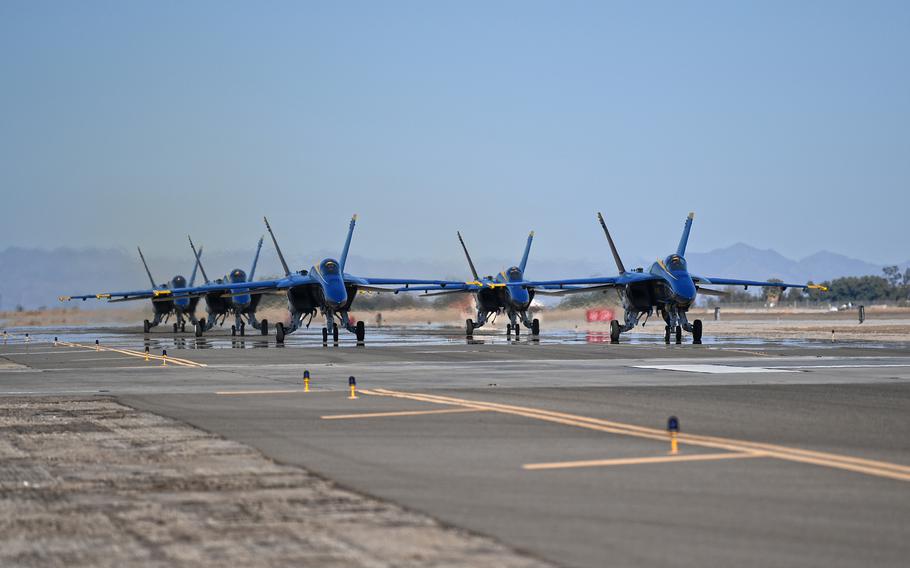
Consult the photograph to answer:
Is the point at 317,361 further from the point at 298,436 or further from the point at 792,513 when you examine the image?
the point at 792,513

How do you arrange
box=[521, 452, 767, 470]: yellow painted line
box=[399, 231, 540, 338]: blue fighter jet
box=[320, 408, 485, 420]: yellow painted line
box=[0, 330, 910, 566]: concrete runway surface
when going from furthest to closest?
box=[399, 231, 540, 338]: blue fighter jet → box=[320, 408, 485, 420]: yellow painted line → box=[521, 452, 767, 470]: yellow painted line → box=[0, 330, 910, 566]: concrete runway surface

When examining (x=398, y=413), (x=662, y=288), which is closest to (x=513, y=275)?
(x=662, y=288)

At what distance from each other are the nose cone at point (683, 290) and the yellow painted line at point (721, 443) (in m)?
30.1

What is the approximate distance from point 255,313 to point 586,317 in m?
20.4

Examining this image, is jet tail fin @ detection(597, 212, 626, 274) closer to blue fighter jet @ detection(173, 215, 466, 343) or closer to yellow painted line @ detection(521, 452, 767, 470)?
blue fighter jet @ detection(173, 215, 466, 343)

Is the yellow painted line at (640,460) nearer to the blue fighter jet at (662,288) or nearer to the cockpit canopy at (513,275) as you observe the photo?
the blue fighter jet at (662,288)

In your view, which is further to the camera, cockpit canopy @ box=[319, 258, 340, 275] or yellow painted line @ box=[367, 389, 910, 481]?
cockpit canopy @ box=[319, 258, 340, 275]

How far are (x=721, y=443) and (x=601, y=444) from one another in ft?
4.49

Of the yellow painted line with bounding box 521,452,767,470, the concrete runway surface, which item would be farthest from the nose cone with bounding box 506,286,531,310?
the yellow painted line with bounding box 521,452,767,470

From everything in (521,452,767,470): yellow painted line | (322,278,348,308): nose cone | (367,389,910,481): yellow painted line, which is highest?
(322,278,348,308): nose cone

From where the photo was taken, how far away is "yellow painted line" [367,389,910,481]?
11.6m

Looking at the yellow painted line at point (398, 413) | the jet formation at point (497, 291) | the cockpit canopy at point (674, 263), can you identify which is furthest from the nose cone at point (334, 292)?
the yellow painted line at point (398, 413)

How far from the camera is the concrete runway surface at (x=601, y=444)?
334 inches

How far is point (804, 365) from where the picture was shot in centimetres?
3036
